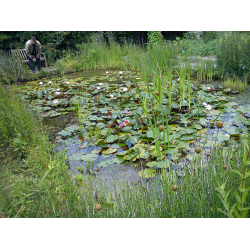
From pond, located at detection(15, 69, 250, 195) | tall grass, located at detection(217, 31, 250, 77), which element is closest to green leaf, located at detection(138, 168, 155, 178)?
pond, located at detection(15, 69, 250, 195)

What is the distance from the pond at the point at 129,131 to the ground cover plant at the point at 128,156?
0.04ft

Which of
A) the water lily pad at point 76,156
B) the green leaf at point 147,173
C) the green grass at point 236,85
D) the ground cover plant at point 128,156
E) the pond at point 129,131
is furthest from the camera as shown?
the green grass at point 236,85

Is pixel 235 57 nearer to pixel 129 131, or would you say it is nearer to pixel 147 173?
pixel 129 131

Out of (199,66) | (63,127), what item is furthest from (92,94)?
(199,66)

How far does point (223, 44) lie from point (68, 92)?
141 inches

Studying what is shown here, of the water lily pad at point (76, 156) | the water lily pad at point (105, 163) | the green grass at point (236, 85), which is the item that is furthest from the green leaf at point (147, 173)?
the green grass at point (236, 85)

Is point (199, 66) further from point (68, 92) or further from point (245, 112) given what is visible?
point (68, 92)

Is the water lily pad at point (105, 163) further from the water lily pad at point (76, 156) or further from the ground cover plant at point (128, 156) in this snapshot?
the water lily pad at point (76, 156)

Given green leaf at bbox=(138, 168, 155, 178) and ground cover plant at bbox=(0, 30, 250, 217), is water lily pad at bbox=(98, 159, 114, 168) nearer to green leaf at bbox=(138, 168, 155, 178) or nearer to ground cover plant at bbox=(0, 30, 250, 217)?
ground cover plant at bbox=(0, 30, 250, 217)

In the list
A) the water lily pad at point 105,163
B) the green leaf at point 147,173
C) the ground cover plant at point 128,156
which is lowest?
the green leaf at point 147,173

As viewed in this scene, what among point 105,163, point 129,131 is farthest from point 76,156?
point 129,131

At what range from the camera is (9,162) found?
6.72ft

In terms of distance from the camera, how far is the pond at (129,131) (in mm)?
2029

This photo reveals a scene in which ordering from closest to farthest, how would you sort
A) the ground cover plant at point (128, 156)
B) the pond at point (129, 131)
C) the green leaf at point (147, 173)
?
the ground cover plant at point (128, 156)
the green leaf at point (147, 173)
the pond at point (129, 131)
